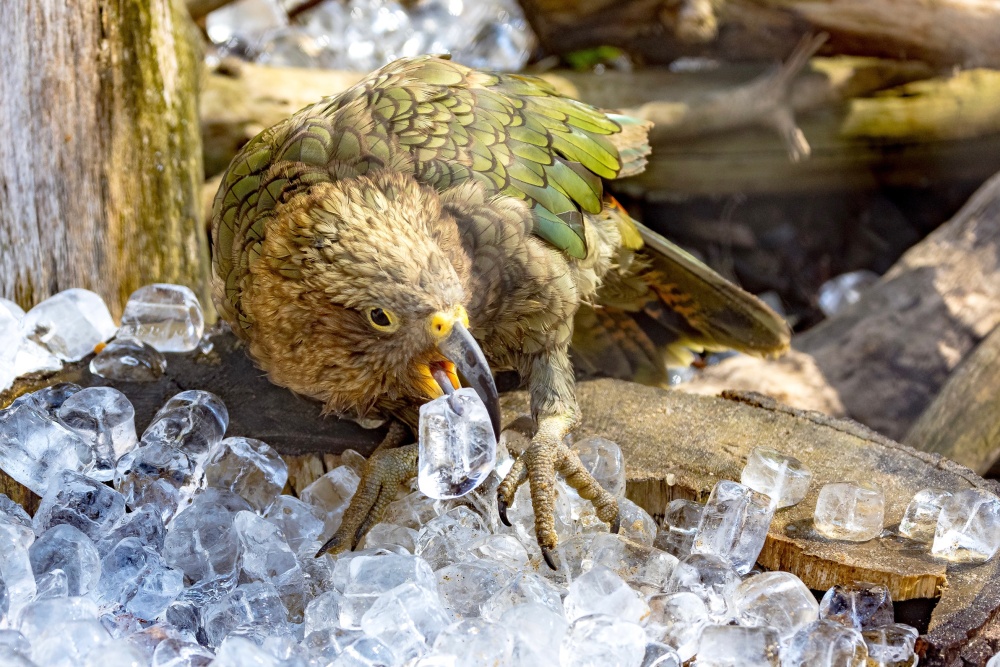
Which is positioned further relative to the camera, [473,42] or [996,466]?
[473,42]

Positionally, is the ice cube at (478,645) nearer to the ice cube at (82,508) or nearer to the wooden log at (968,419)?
the ice cube at (82,508)

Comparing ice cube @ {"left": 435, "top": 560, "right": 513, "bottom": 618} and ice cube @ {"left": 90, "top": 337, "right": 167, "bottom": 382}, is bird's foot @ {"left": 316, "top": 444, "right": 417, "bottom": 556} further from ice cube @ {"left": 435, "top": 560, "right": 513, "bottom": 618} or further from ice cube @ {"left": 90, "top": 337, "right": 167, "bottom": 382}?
ice cube @ {"left": 90, "top": 337, "right": 167, "bottom": 382}

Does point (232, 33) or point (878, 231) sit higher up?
point (232, 33)

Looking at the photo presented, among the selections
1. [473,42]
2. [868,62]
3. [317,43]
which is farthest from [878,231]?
[317,43]

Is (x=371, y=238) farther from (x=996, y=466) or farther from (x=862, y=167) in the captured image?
(x=862, y=167)

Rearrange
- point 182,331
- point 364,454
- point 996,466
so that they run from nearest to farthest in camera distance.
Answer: point 364,454 < point 182,331 < point 996,466

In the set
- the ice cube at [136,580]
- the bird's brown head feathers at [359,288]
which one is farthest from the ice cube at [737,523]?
the ice cube at [136,580]

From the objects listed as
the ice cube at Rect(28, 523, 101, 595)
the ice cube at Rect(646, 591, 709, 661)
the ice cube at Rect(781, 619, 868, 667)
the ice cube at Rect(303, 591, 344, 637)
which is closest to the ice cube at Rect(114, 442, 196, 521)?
the ice cube at Rect(28, 523, 101, 595)

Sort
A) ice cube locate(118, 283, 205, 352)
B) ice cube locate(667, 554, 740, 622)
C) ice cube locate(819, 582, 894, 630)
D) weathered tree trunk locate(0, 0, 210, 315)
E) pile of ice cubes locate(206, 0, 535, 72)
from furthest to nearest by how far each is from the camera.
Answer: pile of ice cubes locate(206, 0, 535, 72)
weathered tree trunk locate(0, 0, 210, 315)
ice cube locate(118, 283, 205, 352)
ice cube locate(667, 554, 740, 622)
ice cube locate(819, 582, 894, 630)
